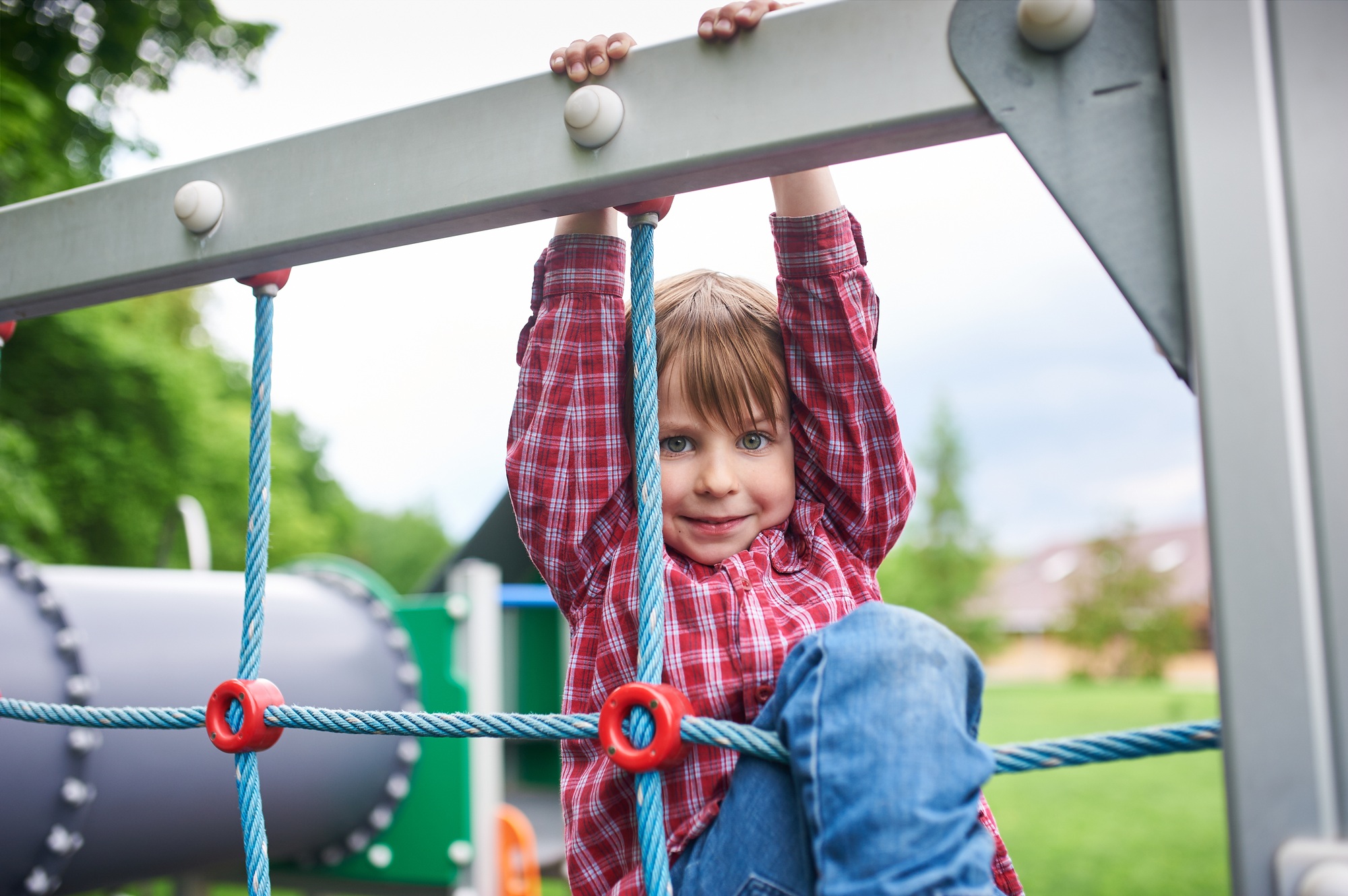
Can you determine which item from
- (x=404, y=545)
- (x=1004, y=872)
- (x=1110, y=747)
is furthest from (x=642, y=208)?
(x=404, y=545)

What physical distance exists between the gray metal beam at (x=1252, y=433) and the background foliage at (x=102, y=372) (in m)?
5.45

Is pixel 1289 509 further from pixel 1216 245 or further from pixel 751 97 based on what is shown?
pixel 751 97

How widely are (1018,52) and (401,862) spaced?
2263mm

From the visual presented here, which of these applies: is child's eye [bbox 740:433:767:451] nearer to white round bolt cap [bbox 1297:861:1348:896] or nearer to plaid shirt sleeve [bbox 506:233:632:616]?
plaid shirt sleeve [bbox 506:233:632:616]

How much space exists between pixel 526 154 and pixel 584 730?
382 mm

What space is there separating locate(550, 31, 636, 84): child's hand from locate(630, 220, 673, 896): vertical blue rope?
0.11 metres

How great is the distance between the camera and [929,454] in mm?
24062

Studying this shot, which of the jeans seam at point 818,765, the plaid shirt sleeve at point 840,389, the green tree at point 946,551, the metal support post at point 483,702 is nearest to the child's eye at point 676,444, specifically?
the plaid shirt sleeve at point 840,389

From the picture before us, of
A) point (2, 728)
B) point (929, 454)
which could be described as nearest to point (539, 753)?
point (2, 728)

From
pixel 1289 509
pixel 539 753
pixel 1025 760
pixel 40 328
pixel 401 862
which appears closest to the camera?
pixel 1289 509

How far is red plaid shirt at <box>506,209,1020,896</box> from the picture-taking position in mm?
899

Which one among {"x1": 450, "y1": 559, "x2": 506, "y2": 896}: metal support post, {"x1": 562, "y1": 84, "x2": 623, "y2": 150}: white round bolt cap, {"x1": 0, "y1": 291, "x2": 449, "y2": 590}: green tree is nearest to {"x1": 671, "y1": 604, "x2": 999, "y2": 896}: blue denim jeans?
{"x1": 562, "y1": 84, "x2": 623, "y2": 150}: white round bolt cap

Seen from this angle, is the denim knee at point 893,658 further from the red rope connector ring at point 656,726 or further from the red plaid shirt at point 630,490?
the red plaid shirt at point 630,490

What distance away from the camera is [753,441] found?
0.97 meters
